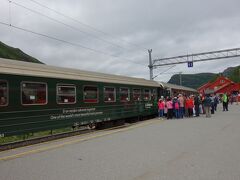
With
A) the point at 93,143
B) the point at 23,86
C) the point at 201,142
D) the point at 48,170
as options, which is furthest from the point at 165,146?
the point at 23,86

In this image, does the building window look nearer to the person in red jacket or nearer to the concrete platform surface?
the person in red jacket

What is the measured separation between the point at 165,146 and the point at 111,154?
1846 millimetres

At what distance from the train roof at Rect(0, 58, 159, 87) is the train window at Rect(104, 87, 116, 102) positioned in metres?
0.40

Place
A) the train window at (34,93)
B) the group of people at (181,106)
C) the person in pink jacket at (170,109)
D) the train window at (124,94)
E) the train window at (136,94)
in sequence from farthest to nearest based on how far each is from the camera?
the group of people at (181,106), the person in pink jacket at (170,109), the train window at (136,94), the train window at (124,94), the train window at (34,93)

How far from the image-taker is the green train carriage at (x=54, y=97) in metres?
9.50

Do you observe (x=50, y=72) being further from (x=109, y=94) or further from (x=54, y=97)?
(x=109, y=94)

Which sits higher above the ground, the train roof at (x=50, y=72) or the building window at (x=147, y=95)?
the train roof at (x=50, y=72)

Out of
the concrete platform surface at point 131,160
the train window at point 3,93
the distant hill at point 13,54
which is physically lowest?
the concrete platform surface at point 131,160

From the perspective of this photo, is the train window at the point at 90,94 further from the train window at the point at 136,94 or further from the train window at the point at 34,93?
the train window at the point at 136,94

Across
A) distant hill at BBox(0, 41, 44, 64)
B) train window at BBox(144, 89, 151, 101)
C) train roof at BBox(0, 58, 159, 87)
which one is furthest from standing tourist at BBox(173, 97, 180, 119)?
distant hill at BBox(0, 41, 44, 64)

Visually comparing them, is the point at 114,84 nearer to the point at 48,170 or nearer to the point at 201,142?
the point at 201,142

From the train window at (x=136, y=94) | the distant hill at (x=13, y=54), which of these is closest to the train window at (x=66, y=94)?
the train window at (x=136, y=94)

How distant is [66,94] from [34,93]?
1740 mm

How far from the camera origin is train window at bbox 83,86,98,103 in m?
13.1
